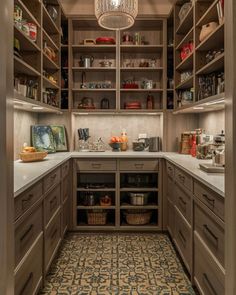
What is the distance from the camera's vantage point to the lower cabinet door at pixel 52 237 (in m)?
2.25

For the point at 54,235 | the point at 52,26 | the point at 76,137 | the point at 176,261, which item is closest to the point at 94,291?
the point at 54,235

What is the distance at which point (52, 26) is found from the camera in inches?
138

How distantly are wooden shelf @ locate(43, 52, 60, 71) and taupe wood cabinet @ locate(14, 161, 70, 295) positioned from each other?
4.10 ft

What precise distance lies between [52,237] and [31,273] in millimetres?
660

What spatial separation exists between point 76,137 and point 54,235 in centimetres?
185

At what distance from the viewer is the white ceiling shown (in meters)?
3.96

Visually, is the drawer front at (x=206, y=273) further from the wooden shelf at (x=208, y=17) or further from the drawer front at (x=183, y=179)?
the wooden shelf at (x=208, y=17)

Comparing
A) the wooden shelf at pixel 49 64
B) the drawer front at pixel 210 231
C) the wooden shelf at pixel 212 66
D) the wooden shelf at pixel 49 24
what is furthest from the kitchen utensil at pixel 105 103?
the drawer front at pixel 210 231

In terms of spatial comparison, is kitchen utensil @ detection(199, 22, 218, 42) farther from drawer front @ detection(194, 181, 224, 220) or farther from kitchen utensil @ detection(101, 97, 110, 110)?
kitchen utensil @ detection(101, 97, 110, 110)

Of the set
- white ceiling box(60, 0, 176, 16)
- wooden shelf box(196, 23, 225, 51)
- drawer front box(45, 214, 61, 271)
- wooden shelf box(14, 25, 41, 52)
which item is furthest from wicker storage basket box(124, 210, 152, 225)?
white ceiling box(60, 0, 176, 16)

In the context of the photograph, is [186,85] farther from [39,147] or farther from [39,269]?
[39,269]

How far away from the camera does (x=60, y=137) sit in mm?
3936

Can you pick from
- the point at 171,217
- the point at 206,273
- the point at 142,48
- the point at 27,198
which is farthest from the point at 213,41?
the point at 27,198

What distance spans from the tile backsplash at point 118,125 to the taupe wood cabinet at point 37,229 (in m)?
1.39
